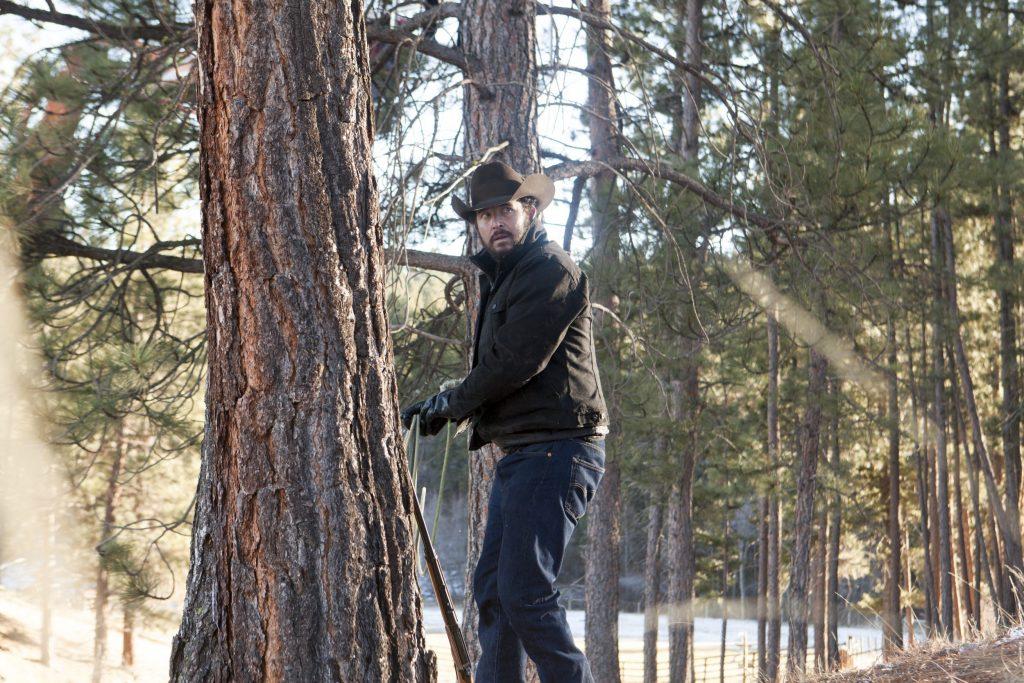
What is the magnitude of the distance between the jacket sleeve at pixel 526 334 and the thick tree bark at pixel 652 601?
1190 centimetres

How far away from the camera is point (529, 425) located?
9.57 feet

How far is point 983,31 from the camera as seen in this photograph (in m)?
11.1

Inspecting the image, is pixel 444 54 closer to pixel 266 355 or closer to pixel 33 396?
pixel 266 355

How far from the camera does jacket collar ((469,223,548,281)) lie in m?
3.08

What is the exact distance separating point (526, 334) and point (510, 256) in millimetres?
363

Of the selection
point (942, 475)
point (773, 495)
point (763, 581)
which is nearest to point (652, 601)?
point (773, 495)

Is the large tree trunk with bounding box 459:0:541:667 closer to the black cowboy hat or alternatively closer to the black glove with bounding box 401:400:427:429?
the black cowboy hat

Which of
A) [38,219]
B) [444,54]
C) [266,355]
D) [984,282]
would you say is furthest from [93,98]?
[984,282]

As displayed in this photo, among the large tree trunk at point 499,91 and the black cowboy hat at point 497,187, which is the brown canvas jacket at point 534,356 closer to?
A: the black cowboy hat at point 497,187

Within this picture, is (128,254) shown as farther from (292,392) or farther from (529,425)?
(292,392)

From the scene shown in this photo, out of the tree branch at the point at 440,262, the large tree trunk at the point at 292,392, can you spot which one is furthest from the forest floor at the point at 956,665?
the tree branch at the point at 440,262

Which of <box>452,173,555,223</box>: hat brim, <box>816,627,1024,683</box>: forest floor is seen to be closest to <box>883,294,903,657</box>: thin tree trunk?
<box>816,627,1024,683</box>: forest floor

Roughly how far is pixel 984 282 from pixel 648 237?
595cm

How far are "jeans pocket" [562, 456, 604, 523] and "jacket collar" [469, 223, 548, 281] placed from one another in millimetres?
663
